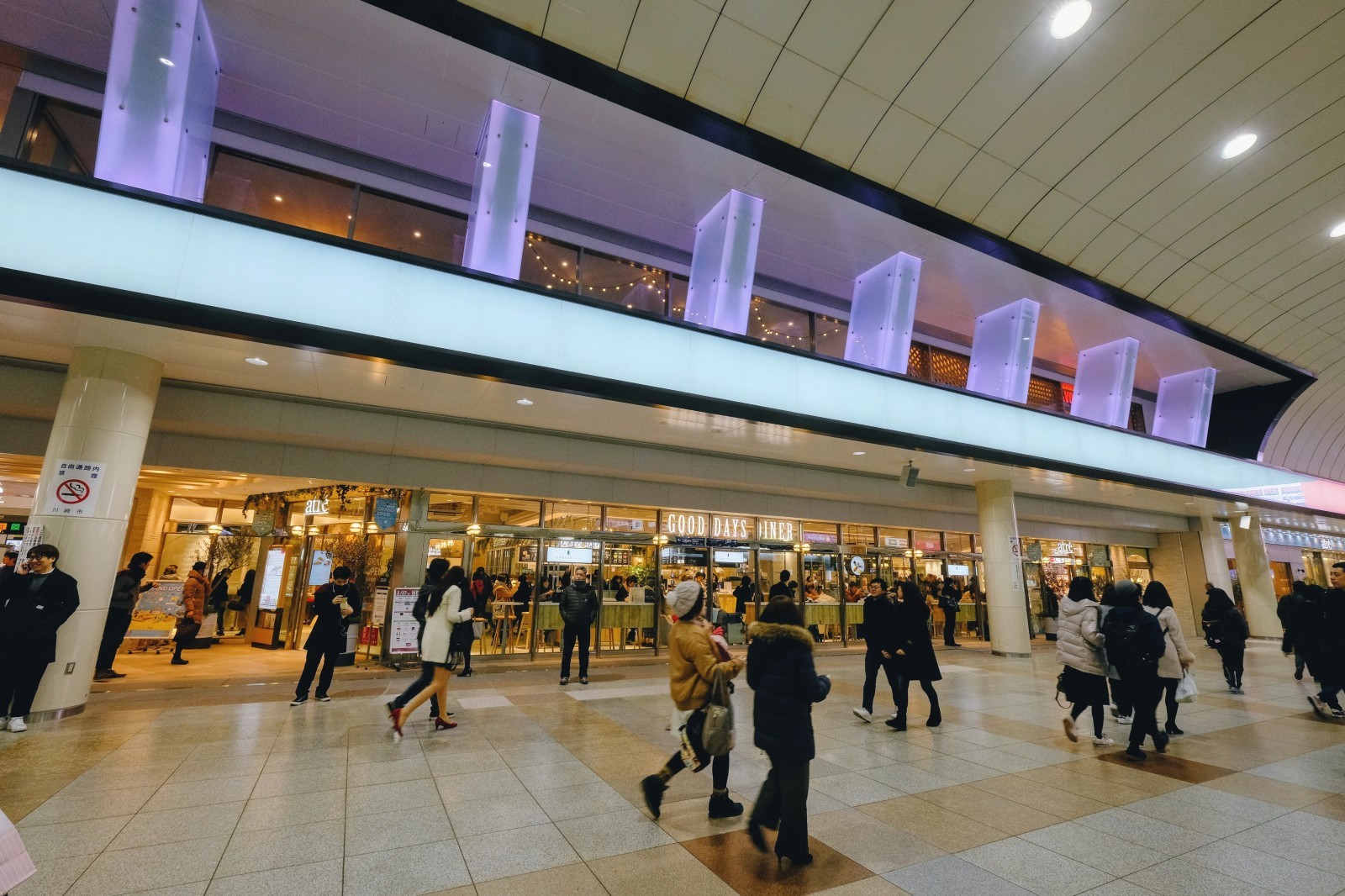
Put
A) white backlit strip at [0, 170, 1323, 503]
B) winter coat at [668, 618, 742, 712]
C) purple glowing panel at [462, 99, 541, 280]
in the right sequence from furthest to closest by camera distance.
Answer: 1. purple glowing panel at [462, 99, 541, 280]
2. white backlit strip at [0, 170, 1323, 503]
3. winter coat at [668, 618, 742, 712]

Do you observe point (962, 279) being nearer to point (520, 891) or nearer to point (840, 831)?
point (840, 831)

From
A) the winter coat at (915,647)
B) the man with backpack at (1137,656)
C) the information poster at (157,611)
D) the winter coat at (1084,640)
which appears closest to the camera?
the man with backpack at (1137,656)

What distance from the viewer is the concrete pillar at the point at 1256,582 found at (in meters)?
19.2

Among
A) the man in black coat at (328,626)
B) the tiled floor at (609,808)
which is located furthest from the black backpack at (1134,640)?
the man in black coat at (328,626)

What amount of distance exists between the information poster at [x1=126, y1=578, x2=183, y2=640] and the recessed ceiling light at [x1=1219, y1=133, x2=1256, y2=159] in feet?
65.3

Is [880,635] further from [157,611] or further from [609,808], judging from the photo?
[157,611]

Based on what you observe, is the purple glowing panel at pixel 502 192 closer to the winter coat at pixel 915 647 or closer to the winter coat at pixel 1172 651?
the winter coat at pixel 915 647

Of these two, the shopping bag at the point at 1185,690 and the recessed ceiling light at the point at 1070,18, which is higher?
the recessed ceiling light at the point at 1070,18

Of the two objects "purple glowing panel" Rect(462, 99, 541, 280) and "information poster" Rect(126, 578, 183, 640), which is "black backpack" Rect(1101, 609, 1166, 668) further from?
"information poster" Rect(126, 578, 183, 640)

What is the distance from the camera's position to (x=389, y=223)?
884 cm

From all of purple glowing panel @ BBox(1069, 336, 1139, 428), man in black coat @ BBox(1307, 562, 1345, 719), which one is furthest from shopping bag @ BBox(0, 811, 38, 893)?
purple glowing panel @ BBox(1069, 336, 1139, 428)

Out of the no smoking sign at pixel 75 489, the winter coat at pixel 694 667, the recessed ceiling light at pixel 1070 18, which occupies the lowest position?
the winter coat at pixel 694 667

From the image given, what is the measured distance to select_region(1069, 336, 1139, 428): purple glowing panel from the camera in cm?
1407

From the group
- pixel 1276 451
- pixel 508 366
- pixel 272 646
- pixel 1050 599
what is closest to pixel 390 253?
pixel 508 366
